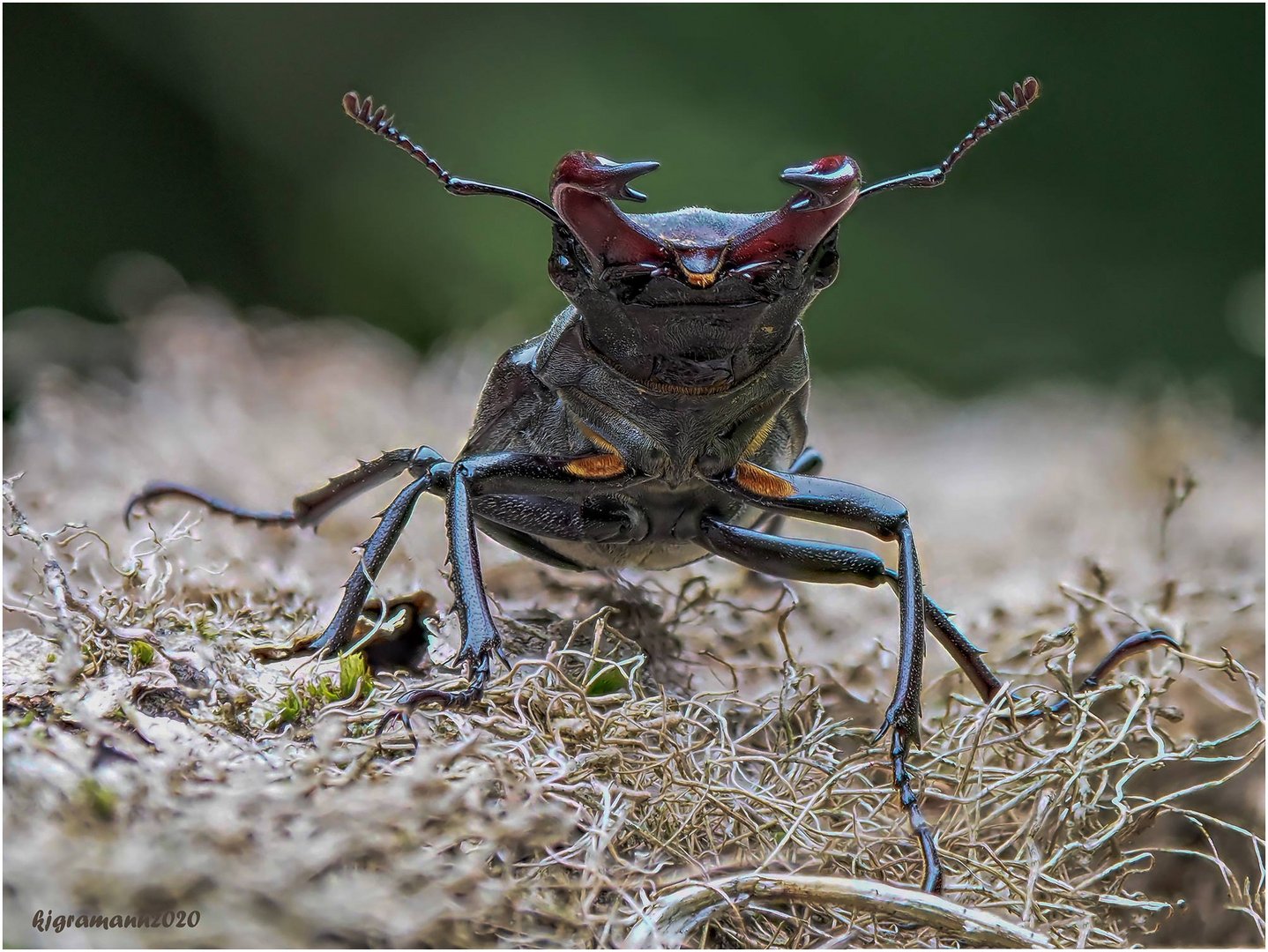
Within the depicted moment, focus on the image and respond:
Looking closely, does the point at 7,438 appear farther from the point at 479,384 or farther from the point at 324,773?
the point at 324,773

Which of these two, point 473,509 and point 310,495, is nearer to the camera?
point 473,509

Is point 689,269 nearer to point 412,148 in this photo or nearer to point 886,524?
point 412,148

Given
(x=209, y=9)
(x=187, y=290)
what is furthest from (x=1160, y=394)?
(x=209, y=9)

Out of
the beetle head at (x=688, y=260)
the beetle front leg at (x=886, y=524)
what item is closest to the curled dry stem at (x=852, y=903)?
the beetle front leg at (x=886, y=524)

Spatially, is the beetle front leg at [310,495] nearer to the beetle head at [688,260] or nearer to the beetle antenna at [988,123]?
the beetle head at [688,260]

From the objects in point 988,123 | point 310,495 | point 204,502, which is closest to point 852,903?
point 988,123
